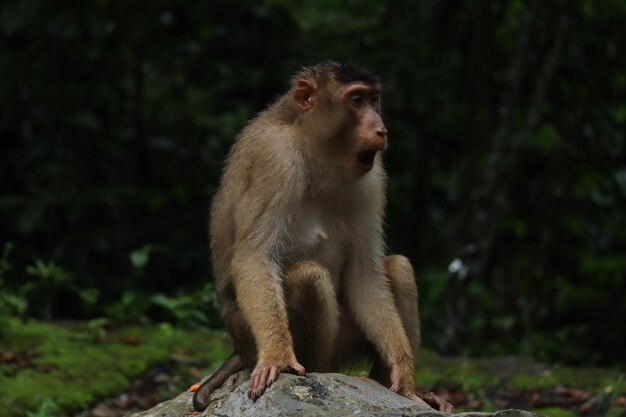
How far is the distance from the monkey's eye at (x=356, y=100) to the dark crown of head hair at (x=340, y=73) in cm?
9

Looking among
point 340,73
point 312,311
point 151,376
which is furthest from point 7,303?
point 340,73

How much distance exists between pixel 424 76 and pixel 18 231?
14.8ft

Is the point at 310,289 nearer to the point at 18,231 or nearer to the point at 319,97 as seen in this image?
the point at 319,97

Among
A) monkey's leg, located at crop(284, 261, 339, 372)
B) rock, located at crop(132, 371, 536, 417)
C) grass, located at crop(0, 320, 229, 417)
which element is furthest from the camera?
grass, located at crop(0, 320, 229, 417)

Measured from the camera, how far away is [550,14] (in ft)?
37.1

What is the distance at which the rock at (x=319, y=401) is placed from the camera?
185 inches

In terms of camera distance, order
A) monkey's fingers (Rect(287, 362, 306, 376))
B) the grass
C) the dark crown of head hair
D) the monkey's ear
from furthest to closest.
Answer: the grass → the monkey's ear → the dark crown of head hair → monkey's fingers (Rect(287, 362, 306, 376))

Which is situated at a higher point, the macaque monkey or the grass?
the macaque monkey

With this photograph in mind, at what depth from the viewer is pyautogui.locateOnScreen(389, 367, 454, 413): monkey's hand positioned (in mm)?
5562

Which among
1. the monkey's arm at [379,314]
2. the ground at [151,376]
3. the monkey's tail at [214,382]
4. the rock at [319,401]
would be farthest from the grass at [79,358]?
the monkey's arm at [379,314]

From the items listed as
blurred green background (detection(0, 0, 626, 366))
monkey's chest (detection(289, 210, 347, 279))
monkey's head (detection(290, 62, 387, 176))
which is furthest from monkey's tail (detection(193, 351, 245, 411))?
blurred green background (detection(0, 0, 626, 366))

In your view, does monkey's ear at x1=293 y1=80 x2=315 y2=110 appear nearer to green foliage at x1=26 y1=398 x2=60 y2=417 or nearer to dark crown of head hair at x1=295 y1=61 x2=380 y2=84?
dark crown of head hair at x1=295 y1=61 x2=380 y2=84

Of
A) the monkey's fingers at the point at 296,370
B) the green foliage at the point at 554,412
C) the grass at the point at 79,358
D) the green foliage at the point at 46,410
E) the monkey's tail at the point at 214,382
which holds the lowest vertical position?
the grass at the point at 79,358

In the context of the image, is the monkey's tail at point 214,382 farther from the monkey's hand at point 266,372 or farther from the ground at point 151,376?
the ground at point 151,376
